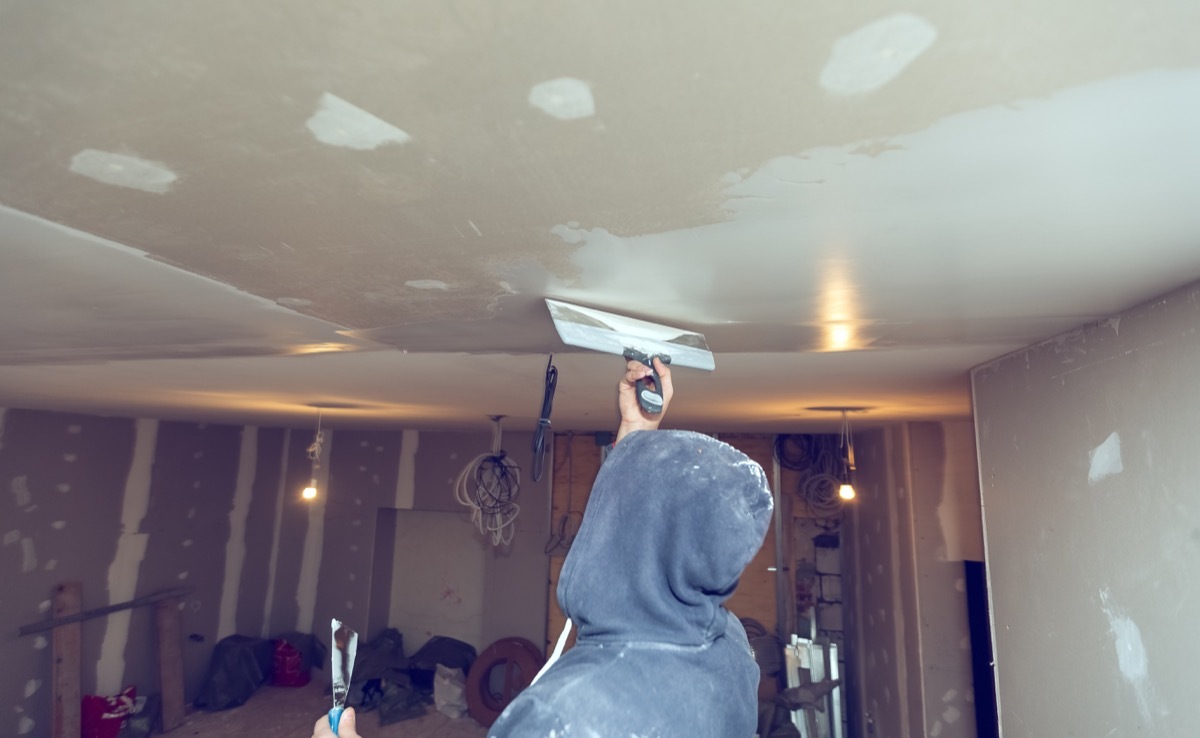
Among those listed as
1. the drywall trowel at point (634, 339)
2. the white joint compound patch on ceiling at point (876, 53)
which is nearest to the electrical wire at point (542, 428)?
the drywall trowel at point (634, 339)

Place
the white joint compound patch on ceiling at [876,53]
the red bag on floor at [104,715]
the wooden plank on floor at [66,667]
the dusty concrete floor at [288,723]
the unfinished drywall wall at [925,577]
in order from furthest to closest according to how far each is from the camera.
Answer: the dusty concrete floor at [288,723] → the red bag on floor at [104,715] → the wooden plank on floor at [66,667] → the unfinished drywall wall at [925,577] → the white joint compound patch on ceiling at [876,53]

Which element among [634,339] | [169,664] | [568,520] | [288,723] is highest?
[634,339]

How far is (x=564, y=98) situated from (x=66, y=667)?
6.29m

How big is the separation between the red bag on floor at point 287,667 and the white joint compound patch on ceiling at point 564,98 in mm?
7400

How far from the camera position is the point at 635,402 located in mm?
1232

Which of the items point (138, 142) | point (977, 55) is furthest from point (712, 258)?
point (138, 142)

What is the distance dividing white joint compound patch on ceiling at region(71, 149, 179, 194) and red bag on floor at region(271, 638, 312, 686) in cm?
701

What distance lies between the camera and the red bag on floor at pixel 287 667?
6.50 metres

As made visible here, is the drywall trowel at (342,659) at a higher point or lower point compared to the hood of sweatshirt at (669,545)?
lower

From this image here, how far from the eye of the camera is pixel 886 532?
15.4 ft

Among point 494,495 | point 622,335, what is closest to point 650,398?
point 622,335

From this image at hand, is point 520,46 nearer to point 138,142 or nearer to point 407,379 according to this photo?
point 138,142

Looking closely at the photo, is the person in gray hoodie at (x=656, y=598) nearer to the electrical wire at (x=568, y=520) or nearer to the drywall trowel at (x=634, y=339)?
the drywall trowel at (x=634, y=339)

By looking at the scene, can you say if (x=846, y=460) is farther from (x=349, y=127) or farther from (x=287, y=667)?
(x=287, y=667)
